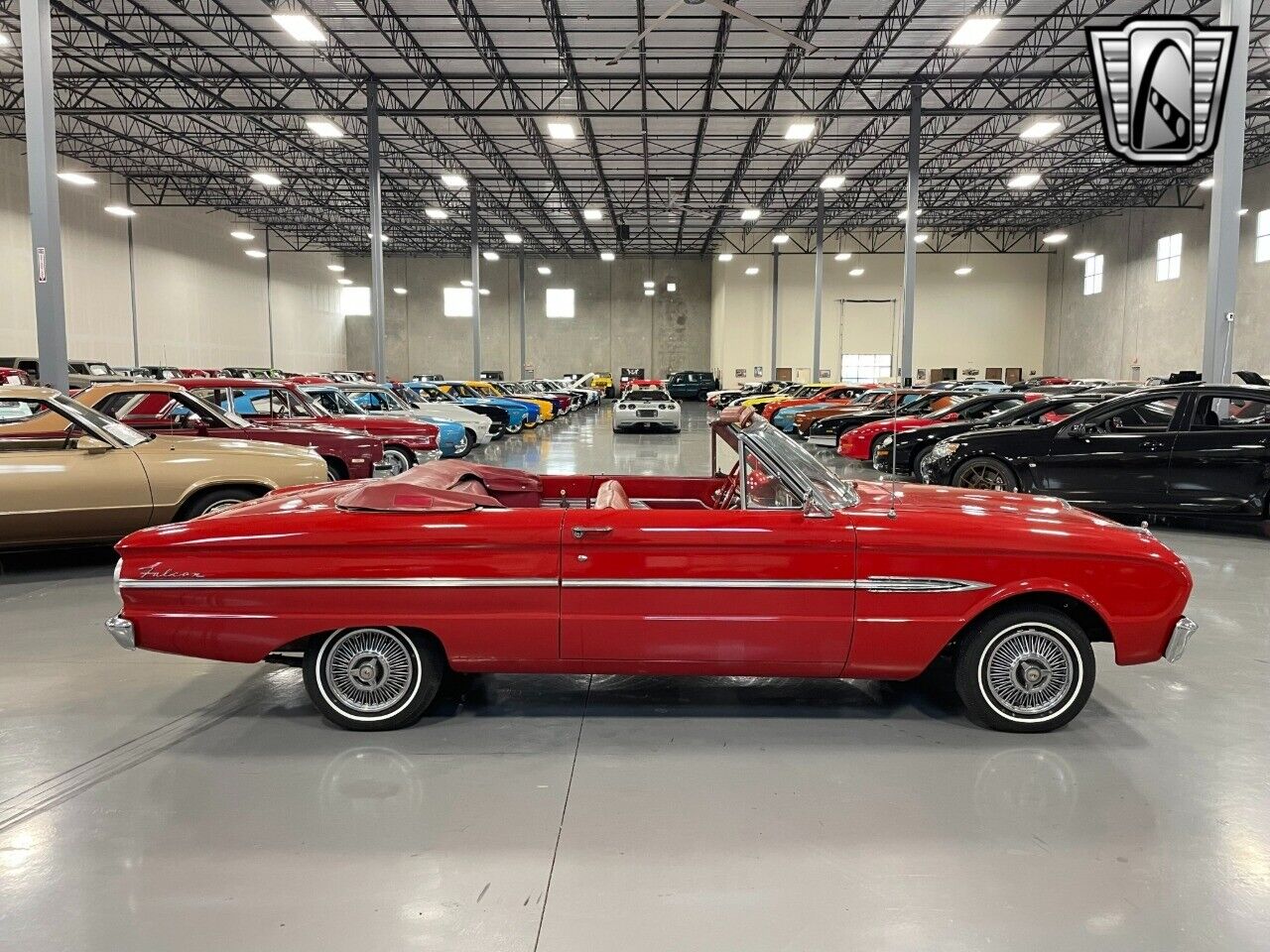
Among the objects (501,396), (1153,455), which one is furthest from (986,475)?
(501,396)

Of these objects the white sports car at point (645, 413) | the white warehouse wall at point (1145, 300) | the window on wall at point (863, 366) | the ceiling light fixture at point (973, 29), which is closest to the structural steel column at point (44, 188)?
the ceiling light fixture at point (973, 29)

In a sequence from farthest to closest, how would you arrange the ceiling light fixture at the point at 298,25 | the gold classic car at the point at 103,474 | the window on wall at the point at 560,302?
1. the window on wall at the point at 560,302
2. the ceiling light fixture at the point at 298,25
3. the gold classic car at the point at 103,474

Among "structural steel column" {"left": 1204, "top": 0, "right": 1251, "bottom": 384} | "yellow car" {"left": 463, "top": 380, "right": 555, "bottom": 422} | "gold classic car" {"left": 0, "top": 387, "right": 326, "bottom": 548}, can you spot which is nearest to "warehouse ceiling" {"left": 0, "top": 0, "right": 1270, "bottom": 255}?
"structural steel column" {"left": 1204, "top": 0, "right": 1251, "bottom": 384}

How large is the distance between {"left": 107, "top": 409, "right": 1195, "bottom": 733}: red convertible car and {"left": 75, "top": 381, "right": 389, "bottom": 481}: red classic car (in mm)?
4830

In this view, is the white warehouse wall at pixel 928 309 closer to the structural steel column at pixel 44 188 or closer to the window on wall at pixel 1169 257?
the window on wall at pixel 1169 257

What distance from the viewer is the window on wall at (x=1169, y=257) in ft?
95.8

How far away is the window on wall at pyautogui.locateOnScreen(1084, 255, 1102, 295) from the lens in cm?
3509

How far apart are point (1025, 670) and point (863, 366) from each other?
127ft

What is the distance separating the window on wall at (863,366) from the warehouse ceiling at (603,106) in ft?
20.3

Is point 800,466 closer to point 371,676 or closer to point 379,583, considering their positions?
point 379,583

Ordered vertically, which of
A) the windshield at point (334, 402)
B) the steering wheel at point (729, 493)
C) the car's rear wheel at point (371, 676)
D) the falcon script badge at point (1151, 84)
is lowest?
the car's rear wheel at point (371, 676)

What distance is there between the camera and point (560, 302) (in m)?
47.5

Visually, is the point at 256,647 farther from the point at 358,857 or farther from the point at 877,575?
the point at 877,575

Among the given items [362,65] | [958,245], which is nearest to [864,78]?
[362,65]
